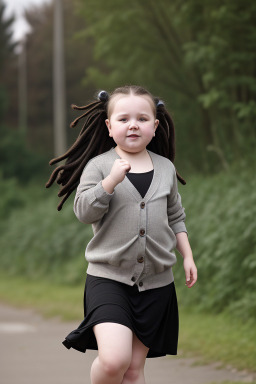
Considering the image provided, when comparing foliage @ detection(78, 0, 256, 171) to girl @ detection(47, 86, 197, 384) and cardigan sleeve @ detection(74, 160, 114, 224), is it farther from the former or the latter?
cardigan sleeve @ detection(74, 160, 114, 224)

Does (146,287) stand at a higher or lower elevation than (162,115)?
lower

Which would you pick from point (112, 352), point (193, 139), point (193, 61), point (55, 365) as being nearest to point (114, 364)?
point (112, 352)

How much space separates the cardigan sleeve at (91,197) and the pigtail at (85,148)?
18 cm

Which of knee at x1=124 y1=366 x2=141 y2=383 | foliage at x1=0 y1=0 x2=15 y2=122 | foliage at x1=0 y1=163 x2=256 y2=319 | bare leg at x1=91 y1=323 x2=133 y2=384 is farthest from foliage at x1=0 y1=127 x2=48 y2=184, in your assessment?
bare leg at x1=91 y1=323 x2=133 y2=384

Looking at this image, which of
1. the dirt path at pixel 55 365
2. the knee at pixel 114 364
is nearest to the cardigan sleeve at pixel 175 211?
the knee at pixel 114 364

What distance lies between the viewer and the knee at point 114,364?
3.71 meters

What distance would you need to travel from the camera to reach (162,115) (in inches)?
173

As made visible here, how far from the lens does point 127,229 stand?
3.95 meters

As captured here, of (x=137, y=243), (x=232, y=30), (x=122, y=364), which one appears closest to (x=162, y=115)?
(x=137, y=243)

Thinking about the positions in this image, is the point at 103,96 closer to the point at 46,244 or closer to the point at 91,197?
the point at 91,197

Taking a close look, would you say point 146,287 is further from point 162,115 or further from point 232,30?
point 232,30

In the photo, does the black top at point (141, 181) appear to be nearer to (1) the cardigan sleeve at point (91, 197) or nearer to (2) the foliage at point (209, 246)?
(1) the cardigan sleeve at point (91, 197)

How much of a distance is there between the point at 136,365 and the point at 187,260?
0.55m

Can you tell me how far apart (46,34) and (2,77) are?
120 inches
